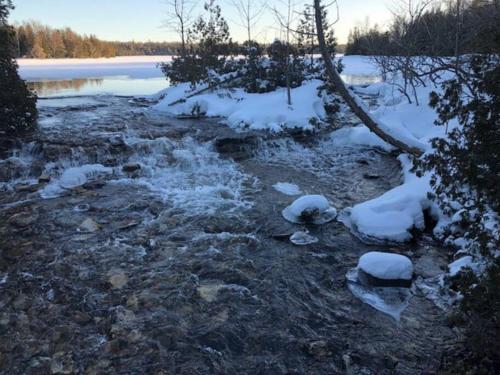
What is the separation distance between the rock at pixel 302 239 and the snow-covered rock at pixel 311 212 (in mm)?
471

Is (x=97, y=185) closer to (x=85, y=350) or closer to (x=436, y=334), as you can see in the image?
(x=85, y=350)

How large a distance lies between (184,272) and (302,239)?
6.43 ft

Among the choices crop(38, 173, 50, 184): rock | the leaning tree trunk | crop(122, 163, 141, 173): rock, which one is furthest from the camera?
crop(122, 163, 141, 173): rock

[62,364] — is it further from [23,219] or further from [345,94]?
[345,94]

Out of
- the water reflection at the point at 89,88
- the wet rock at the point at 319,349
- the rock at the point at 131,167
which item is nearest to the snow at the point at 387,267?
the wet rock at the point at 319,349

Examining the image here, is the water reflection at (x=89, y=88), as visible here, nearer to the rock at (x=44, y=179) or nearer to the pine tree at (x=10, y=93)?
the pine tree at (x=10, y=93)

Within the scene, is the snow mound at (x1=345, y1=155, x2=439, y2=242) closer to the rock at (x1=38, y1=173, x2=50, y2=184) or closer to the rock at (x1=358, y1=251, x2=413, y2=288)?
the rock at (x1=358, y1=251, x2=413, y2=288)

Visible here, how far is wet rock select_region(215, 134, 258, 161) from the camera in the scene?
442 inches

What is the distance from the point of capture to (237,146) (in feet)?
38.0

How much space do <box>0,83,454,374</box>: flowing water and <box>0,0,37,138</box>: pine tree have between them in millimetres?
1621

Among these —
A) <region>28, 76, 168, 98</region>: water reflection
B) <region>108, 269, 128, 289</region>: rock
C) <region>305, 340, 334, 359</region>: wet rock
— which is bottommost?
<region>305, 340, 334, 359</region>: wet rock

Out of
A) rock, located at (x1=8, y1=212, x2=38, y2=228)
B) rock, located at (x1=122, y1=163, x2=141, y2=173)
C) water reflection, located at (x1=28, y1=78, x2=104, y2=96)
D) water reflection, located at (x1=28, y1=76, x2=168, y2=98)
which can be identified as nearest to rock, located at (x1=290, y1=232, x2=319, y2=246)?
rock, located at (x1=8, y1=212, x2=38, y2=228)

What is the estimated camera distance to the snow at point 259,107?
44.6 feet

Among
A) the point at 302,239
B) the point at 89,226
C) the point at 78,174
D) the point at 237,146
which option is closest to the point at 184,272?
the point at 302,239
